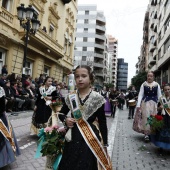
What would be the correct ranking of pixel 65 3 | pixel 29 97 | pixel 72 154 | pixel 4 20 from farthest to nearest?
pixel 65 3, pixel 4 20, pixel 29 97, pixel 72 154

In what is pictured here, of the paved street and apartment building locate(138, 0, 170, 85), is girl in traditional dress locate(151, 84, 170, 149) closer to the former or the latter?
the paved street

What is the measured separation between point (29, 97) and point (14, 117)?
11.6 ft

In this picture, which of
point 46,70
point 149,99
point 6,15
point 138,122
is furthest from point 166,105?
point 46,70

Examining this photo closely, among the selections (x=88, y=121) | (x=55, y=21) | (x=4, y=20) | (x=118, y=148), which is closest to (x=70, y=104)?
(x=88, y=121)

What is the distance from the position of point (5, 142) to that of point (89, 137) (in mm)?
2033

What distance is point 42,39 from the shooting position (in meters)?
19.6

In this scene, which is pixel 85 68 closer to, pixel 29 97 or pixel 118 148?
pixel 118 148

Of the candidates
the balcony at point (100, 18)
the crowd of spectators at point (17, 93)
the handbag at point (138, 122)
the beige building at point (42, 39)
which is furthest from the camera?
the balcony at point (100, 18)

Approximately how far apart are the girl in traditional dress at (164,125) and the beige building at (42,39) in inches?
447

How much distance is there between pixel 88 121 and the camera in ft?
8.95

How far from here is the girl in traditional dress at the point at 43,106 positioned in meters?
6.60

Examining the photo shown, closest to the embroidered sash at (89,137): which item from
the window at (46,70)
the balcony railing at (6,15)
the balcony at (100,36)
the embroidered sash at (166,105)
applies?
the embroidered sash at (166,105)

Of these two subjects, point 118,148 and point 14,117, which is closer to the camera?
point 118,148

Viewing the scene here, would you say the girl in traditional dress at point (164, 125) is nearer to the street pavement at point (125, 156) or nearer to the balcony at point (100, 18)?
the street pavement at point (125, 156)
